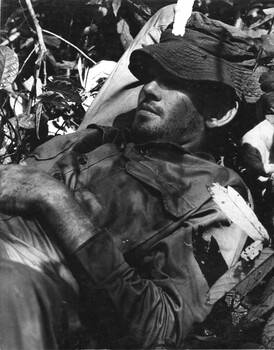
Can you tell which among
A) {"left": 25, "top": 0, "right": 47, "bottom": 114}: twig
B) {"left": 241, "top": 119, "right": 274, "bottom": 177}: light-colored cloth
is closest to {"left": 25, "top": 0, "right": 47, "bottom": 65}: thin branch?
{"left": 25, "top": 0, "right": 47, "bottom": 114}: twig

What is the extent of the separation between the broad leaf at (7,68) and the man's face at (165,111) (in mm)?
537

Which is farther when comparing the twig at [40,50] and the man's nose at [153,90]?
the twig at [40,50]

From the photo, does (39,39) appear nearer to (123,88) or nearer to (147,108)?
(123,88)

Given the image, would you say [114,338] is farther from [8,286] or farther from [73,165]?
[73,165]

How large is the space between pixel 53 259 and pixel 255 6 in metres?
1.33

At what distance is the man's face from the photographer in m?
2.75

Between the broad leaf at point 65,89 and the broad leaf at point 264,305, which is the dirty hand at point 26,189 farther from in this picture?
the broad leaf at point 65,89

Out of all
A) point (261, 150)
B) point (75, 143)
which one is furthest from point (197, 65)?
point (75, 143)

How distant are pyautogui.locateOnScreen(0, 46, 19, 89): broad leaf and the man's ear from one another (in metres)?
0.69

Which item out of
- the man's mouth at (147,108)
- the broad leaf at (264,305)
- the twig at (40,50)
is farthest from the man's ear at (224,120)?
the twig at (40,50)

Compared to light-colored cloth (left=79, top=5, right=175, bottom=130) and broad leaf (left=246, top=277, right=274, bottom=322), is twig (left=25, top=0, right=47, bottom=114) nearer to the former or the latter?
light-colored cloth (left=79, top=5, right=175, bottom=130)

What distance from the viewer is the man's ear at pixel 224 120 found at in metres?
2.83

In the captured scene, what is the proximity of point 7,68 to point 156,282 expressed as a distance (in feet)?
3.30

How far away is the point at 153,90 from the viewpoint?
2.75m
